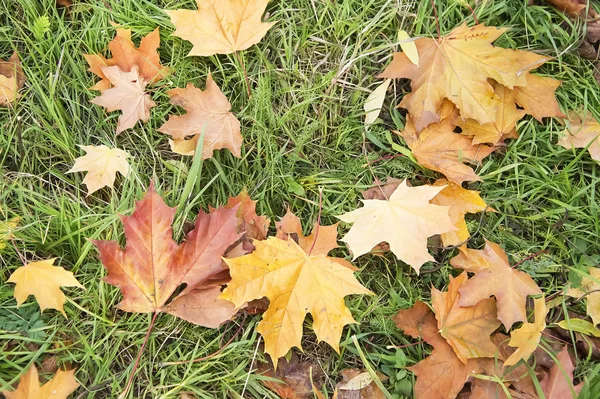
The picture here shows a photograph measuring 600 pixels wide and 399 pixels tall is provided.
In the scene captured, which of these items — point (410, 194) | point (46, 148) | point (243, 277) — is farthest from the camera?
point (46, 148)

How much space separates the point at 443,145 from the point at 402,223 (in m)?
0.41

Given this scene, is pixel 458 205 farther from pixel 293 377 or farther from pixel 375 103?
pixel 293 377

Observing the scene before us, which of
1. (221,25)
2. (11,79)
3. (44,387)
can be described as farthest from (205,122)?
(44,387)

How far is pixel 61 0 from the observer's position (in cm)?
200

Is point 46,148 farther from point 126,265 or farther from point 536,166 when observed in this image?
point 536,166

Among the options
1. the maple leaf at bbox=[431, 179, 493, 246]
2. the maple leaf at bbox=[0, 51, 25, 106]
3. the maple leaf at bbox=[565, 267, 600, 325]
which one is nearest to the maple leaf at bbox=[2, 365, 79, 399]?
the maple leaf at bbox=[0, 51, 25, 106]

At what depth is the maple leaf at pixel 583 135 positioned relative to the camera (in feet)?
6.54

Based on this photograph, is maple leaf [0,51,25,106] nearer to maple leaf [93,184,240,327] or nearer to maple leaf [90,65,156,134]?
maple leaf [90,65,156,134]

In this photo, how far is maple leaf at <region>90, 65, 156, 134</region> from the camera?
190cm

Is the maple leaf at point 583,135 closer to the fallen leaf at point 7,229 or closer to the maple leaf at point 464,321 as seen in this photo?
the maple leaf at point 464,321

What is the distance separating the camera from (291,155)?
6.49ft

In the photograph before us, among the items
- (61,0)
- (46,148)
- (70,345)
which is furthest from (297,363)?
(61,0)

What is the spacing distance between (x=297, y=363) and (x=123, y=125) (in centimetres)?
114

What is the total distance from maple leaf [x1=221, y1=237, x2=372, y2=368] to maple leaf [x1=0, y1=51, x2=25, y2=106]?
117 centimetres
